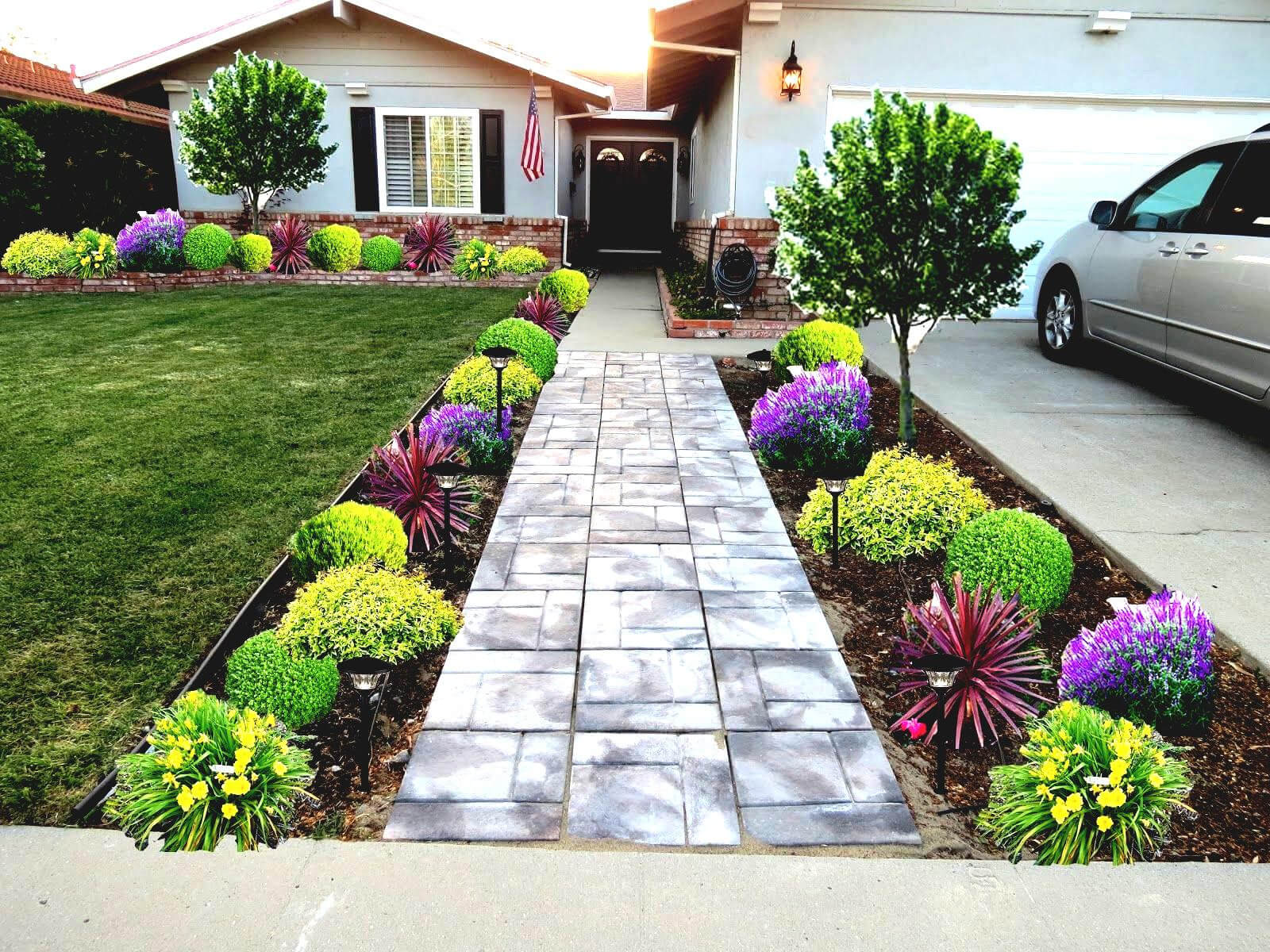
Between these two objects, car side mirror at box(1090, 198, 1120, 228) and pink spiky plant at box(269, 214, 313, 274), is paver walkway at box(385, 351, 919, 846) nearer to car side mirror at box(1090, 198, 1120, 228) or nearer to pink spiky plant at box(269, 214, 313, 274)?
A: car side mirror at box(1090, 198, 1120, 228)

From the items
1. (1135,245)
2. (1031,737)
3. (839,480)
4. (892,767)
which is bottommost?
(892,767)

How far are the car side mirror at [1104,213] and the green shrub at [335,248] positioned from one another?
10515mm

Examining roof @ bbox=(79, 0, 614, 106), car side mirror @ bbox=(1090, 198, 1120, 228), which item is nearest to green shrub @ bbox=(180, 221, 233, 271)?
roof @ bbox=(79, 0, 614, 106)

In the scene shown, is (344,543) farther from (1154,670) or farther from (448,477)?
(1154,670)

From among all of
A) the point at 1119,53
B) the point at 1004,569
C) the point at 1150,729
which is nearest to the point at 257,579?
the point at 1004,569

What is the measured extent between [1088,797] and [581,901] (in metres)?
1.34

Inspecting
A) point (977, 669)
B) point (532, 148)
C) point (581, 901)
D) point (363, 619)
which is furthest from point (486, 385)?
point (532, 148)

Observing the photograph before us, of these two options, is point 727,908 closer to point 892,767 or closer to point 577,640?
point 892,767

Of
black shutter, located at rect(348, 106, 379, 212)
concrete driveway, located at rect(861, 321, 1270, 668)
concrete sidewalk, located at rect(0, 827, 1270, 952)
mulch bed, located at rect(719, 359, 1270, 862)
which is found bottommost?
concrete sidewalk, located at rect(0, 827, 1270, 952)

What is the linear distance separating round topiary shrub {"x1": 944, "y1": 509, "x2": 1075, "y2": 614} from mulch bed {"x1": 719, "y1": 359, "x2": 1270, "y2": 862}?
0.20 m

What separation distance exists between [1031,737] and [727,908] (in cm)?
101

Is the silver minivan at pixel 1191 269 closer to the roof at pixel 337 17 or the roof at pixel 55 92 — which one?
the roof at pixel 337 17

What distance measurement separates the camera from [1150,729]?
2613 millimetres

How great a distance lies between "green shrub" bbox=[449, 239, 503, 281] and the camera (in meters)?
14.1
